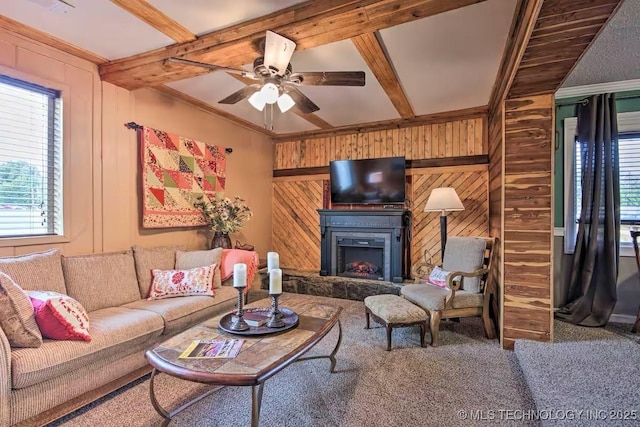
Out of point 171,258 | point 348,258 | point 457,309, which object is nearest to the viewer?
point 457,309

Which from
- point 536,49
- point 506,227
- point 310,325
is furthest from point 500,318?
point 536,49

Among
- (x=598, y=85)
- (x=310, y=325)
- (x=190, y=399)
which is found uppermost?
(x=598, y=85)

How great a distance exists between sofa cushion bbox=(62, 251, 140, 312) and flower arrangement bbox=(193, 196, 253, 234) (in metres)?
1.12

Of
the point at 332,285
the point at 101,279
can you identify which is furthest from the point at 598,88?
the point at 101,279

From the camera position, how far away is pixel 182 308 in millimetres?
2729

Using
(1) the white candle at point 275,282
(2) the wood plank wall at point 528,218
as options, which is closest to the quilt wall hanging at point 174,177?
(1) the white candle at point 275,282

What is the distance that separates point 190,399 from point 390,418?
1301 millimetres

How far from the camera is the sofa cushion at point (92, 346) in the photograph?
1.72m

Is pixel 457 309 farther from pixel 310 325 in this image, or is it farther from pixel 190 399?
pixel 190 399

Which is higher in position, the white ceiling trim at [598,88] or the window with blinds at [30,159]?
the white ceiling trim at [598,88]

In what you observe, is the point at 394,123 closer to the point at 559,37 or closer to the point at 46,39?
the point at 559,37

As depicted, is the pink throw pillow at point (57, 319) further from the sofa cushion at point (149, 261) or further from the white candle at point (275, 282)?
the white candle at point (275, 282)

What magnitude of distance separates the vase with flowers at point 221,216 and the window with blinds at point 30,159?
1.47m

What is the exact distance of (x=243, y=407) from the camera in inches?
80.0
